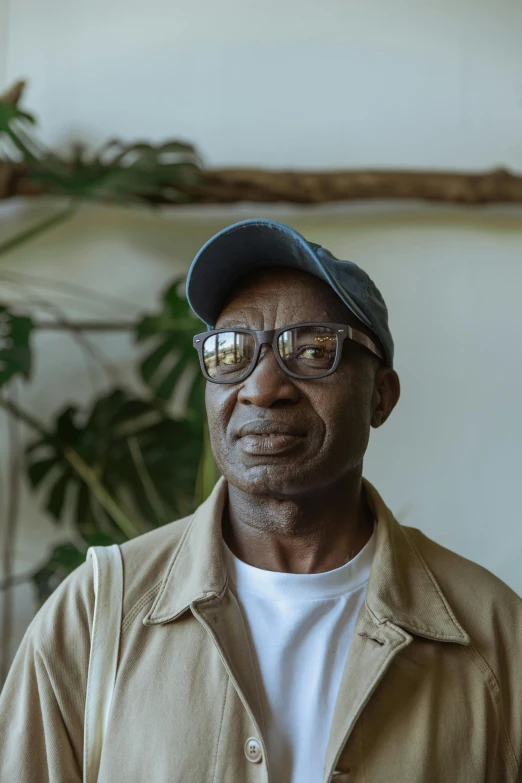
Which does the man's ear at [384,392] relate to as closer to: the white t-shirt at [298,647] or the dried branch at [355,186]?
the white t-shirt at [298,647]

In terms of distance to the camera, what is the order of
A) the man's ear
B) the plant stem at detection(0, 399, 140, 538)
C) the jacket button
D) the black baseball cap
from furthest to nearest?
the plant stem at detection(0, 399, 140, 538) → the man's ear → the black baseball cap → the jacket button

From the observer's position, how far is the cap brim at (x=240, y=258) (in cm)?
102

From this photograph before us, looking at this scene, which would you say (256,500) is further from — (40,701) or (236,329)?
(40,701)

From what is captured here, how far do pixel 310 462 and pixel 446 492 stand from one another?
56.1 inches

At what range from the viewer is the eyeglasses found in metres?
1.01

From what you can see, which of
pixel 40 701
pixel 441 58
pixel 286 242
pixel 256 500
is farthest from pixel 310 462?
pixel 441 58

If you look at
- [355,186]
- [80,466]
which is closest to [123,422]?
[80,466]

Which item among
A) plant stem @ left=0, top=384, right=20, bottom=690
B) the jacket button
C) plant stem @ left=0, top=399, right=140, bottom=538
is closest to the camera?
the jacket button

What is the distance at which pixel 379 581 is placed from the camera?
3.41ft

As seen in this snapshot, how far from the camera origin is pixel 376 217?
2369 millimetres

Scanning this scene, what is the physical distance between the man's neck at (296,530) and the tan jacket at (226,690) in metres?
0.05

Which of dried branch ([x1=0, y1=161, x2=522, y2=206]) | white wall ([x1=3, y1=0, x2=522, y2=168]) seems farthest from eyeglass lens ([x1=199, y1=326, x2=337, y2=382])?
white wall ([x1=3, y1=0, x2=522, y2=168])

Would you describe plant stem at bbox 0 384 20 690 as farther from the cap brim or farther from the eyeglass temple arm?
the eyeglass temple arm

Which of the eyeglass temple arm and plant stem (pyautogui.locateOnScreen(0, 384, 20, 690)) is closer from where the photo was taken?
the eyeglass temple arm
